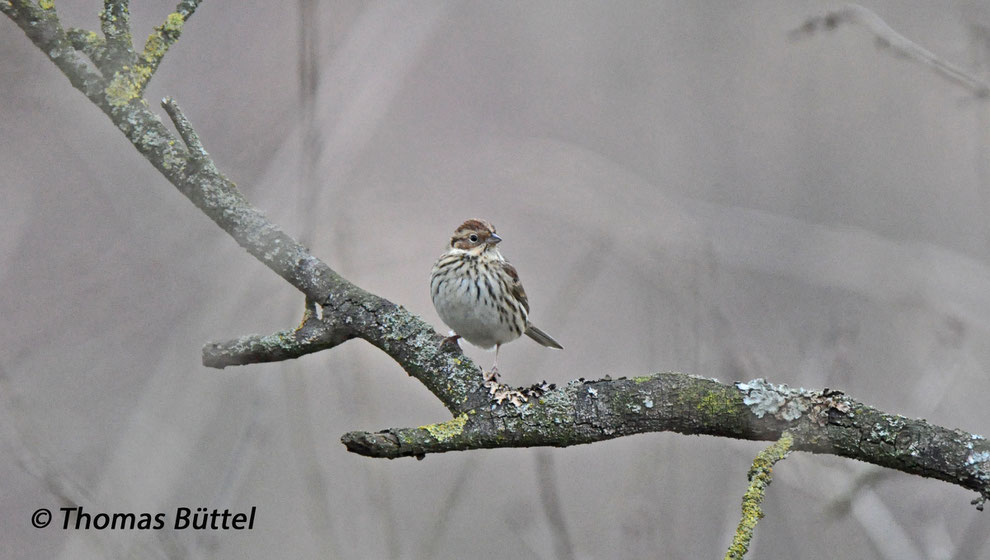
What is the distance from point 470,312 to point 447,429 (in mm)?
2629

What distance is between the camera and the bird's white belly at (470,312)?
195 inches

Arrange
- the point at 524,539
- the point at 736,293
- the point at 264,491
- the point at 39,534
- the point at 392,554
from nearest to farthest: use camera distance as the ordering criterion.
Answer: the point at 392,554, the point at 524,539, the point at 39,534, the point at 264,491, the point at 736,293

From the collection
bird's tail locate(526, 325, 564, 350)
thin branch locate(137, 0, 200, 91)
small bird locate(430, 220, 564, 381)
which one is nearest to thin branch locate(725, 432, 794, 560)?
thin branch locate(137, 0, 200, 91)

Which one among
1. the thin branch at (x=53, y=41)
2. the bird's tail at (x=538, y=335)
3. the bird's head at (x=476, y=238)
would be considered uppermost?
the bird's head at (x=476, y=238)

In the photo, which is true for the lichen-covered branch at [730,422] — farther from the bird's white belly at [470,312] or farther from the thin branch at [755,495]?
the bird's white belly at [470,312]

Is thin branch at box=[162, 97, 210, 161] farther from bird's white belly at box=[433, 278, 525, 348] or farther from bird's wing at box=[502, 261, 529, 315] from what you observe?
bird's wing at box=[502, 261, 529, 315]

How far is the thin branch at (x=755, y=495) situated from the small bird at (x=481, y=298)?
8.44ft

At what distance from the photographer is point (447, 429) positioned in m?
2.32

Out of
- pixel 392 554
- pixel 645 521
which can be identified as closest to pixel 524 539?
pixel 645 521

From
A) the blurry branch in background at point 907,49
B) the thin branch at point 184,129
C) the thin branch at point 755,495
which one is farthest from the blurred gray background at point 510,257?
the thin branch at point 755,495

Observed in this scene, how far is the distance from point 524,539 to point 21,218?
280 centimetres

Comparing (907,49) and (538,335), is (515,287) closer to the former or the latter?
(538,335)

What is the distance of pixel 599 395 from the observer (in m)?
2.53

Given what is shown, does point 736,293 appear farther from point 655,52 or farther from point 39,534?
point 39,534
